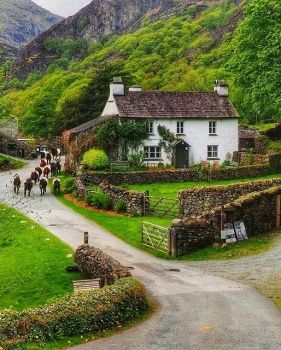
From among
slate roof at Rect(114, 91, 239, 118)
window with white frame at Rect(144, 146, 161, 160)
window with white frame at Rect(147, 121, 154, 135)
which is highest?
slate roof at Rect(114, 91, 239, 118)

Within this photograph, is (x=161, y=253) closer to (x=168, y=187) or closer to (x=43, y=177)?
(x=168, y=187)

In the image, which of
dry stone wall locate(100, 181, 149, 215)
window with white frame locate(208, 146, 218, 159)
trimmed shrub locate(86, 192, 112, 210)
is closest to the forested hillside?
window with white frame locate(208, 146, 218, 159)

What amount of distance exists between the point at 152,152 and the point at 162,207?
2321cm

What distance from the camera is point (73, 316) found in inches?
806

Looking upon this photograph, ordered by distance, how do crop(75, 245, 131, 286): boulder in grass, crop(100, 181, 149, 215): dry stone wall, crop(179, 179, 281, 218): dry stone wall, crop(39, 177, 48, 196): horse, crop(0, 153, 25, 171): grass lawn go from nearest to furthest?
1. crop(75, 245, 131, 286): boulder in grass
2. crop(179, 179, 281, 218): dry stone wall
3. crop(100, 181, 149, 215): dry stone wall
4. crop(39, 177, 48, 196): horse
5. crop(0, 153, 25, 171): grass lawn

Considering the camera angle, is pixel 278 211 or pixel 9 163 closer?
pixel 278 211

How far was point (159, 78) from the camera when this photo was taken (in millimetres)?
157250

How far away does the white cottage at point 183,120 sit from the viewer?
6631 cm

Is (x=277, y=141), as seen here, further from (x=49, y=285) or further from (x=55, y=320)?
(x=55, y=320)

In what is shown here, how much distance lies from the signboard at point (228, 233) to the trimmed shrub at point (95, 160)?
2647 centimetres

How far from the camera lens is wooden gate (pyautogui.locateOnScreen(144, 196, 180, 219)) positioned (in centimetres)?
4301

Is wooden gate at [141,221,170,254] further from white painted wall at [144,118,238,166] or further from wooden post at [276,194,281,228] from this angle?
white painted wall at [144,118,238,166]

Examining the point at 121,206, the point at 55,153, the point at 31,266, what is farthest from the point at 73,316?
the point at 55,153

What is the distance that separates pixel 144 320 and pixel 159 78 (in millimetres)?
138335
